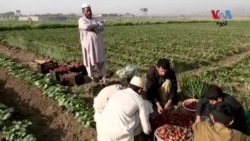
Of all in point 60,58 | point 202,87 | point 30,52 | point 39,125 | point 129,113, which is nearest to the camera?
point 129,113

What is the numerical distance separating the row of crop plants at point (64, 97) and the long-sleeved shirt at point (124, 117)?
1181 millimetres

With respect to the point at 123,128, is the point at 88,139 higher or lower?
lower

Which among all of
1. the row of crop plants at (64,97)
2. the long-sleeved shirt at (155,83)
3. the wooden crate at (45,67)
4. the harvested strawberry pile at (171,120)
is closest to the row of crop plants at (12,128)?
the row of crop plants at (64,97)

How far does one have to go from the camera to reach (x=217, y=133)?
3488mm

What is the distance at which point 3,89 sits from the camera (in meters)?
7.99

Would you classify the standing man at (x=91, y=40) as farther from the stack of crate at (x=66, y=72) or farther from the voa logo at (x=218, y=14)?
the voa logo at (x=218, y=14)

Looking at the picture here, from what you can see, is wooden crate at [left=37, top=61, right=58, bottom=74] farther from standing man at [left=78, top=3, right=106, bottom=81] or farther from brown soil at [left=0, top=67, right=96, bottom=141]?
standing man at [left=78, top=3, right=106, bottom=81]

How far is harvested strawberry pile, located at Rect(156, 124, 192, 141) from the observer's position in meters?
4.22

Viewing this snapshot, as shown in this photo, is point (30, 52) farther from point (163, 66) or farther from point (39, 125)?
point (163, 66)

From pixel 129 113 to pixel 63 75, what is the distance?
4395mm

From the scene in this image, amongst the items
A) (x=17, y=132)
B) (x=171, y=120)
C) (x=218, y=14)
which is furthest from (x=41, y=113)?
(x=218, y=14)

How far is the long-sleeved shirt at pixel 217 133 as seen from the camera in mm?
3422

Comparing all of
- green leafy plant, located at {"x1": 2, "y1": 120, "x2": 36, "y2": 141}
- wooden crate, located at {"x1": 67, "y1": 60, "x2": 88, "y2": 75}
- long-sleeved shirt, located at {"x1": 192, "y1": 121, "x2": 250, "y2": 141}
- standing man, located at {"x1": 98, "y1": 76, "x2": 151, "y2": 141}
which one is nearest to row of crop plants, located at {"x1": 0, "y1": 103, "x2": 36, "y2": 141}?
green leafy plant, located at {"x1": 2, "y1": 120, "x2": 36, "y2": 141}

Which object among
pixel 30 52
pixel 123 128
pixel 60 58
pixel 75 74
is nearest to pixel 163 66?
pixel 123 128
